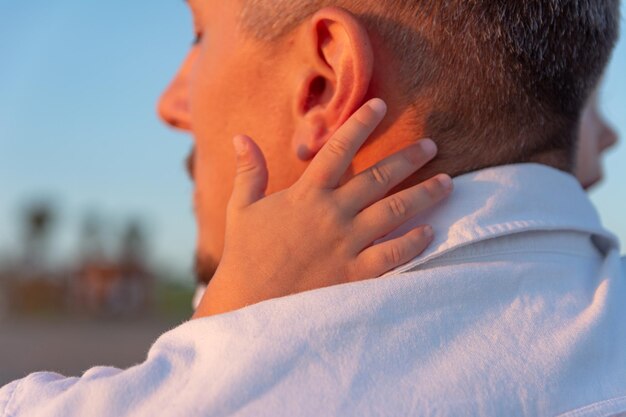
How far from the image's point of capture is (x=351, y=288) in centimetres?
129

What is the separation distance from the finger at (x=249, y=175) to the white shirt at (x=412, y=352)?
310 mm

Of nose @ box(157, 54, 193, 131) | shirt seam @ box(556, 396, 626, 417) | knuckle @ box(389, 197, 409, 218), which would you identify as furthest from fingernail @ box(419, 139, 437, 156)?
nose @ box(157, 54, 193, 131)

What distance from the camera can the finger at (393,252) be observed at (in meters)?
1.40

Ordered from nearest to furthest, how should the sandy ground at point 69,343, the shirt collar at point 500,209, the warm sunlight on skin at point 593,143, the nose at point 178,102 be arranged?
the shirt collar at point 500,209 → the nose at point 178,102 → the warm sunlight on skin at point 593,143 → the sandy ground at point 69,343

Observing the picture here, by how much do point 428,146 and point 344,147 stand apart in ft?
0.46

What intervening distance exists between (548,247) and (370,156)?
34cm

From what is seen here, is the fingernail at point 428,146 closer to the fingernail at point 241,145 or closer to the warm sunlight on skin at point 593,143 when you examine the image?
the fingernail at point 241,145

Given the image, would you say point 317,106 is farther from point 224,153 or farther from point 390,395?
point 390,395

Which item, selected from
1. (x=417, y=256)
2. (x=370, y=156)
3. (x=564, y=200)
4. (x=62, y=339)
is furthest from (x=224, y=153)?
(x=62, y=339)

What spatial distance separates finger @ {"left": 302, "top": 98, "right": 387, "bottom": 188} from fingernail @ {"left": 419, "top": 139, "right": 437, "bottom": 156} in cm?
8

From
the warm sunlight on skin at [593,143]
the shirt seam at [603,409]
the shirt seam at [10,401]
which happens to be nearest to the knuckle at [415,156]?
the shirt seam at [603,409]

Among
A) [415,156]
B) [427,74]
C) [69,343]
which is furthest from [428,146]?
[69,343]

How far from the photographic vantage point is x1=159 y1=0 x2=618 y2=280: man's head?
60.7 inches

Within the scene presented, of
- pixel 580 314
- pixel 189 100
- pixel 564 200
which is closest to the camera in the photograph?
pixel 580 314
